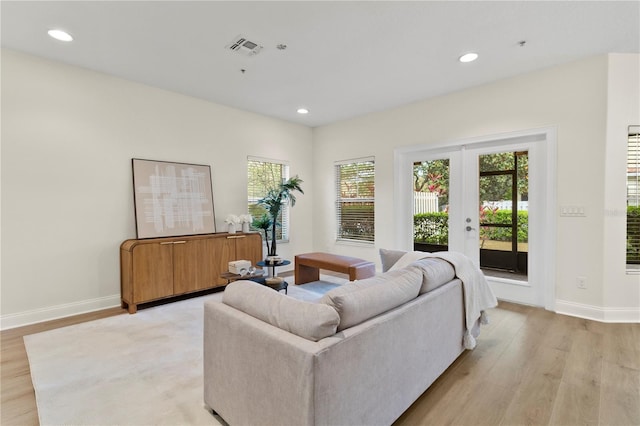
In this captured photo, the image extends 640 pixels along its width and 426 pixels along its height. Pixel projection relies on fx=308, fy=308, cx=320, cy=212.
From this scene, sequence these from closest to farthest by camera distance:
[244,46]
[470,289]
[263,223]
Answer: [470,289]
[244,46]
[263,223]

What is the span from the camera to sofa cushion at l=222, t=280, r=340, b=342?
4.26ft

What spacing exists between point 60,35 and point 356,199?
168 inches

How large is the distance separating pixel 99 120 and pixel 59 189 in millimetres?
896

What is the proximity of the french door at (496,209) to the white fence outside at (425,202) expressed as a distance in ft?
0.05

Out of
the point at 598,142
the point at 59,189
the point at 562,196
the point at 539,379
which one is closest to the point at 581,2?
the point at 598,142

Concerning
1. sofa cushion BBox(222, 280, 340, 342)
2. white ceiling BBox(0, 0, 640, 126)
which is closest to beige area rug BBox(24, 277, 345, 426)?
sofa cushion BBox(222, 280, 340, 342)

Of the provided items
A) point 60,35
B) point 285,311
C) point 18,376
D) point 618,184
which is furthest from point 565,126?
point 18,376

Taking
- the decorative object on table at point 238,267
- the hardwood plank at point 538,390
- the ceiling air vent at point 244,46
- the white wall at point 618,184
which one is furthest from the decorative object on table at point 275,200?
the white wall at point 618,184

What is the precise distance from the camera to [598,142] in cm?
318

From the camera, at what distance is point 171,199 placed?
403 cm

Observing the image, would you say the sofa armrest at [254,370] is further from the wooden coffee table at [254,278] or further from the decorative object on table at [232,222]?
the decorative object on table at [232,222]

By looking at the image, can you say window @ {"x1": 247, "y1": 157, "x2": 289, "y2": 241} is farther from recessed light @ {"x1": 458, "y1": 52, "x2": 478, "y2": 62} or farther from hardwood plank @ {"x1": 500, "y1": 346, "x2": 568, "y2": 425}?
hardwood plank @ {"x1": 500, "y1": 346, "x2": 568, "y2": 425}

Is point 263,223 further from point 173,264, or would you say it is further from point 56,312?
point 56,312

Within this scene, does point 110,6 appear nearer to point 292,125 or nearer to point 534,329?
point 292,125
